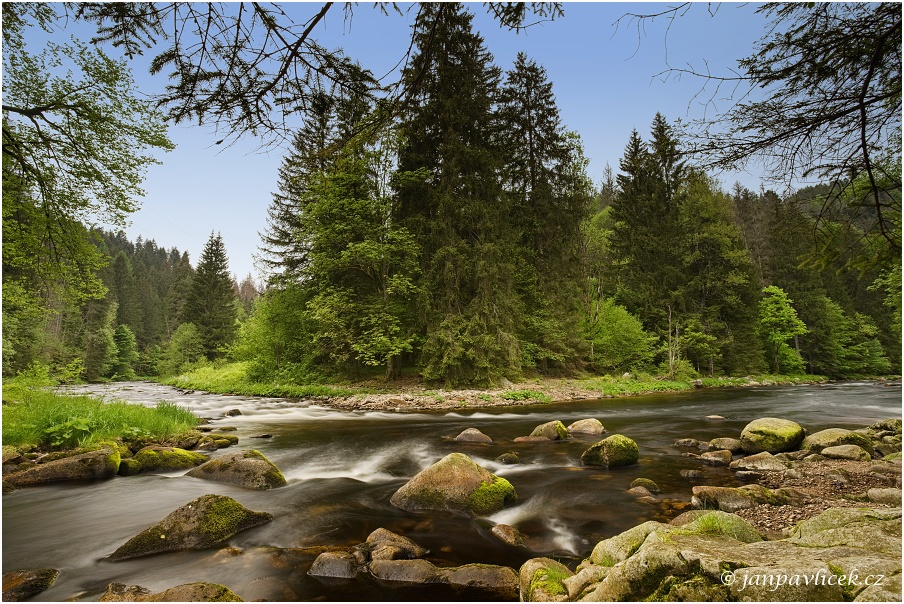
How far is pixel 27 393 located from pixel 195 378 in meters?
26.2

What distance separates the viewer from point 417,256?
21.2 metres

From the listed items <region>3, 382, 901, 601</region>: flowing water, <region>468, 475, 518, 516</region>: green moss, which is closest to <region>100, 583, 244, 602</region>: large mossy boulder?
<region>3, 382, 901, 601</region>: flowing water

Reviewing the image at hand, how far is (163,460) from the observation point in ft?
24.6

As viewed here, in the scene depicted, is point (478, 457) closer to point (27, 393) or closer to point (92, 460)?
point (92, 460)

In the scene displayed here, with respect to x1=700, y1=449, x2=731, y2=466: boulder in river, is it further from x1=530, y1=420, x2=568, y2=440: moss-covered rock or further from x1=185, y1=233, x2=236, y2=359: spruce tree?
x1=185, y1=233, x2=236, y2=359: spruce tree

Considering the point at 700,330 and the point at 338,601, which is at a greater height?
the point at 700,330

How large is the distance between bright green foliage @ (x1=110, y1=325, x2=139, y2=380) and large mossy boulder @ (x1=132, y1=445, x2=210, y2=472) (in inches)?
1863

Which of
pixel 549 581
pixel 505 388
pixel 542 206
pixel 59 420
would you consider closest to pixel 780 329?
pixel 542 206

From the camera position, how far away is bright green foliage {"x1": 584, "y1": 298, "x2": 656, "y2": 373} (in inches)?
1003

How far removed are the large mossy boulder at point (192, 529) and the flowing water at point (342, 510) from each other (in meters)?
0.12

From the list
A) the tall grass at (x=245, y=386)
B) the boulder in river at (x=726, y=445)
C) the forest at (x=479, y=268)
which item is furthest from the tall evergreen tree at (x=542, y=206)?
the boulder in river at (x=726, y=445)

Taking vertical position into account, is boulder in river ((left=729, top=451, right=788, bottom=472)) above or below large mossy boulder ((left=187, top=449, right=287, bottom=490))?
below

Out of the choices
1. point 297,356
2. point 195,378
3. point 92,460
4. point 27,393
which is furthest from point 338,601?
point 195,378

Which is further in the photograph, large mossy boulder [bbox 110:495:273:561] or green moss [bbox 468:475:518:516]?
green moss [bbox 468:475:518:516]
